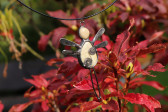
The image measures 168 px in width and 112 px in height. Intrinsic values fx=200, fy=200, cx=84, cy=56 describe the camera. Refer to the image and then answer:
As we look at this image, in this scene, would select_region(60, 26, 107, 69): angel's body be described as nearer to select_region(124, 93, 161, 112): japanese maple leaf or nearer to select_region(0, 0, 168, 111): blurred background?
select_region(124, 93, 161, 112): japanese maple leaf

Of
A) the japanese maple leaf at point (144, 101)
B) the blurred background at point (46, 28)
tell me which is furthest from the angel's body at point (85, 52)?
the blurred background at point (46, 28)

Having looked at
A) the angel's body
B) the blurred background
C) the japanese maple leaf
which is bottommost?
the japanese maple leaf

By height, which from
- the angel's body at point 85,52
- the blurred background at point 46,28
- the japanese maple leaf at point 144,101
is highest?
the blurred background at point 46,28

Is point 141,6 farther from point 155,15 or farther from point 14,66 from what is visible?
point 14,66

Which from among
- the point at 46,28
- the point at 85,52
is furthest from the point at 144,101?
the point at 46,28

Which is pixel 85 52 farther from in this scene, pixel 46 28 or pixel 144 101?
pixel 46 28

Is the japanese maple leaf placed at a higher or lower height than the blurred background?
lower

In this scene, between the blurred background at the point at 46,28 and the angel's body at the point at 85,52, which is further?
the blurred background at the point at 46,28

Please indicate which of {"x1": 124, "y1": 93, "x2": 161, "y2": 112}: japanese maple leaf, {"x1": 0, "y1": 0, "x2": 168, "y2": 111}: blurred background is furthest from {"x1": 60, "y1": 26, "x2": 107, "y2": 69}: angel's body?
{"x1": 0, "y1": 0, "x2": 168, "y2": 111}: blurred background

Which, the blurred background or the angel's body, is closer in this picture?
the angel's body

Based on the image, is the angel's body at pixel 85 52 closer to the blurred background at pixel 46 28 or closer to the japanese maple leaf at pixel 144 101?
the japanese maple leaf at pixel 144 101
